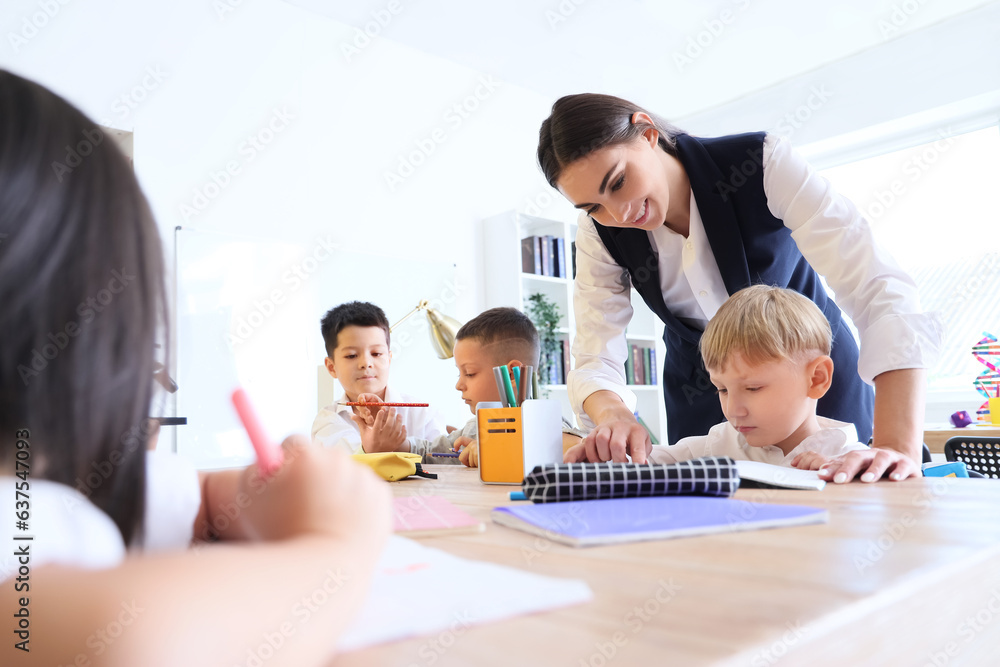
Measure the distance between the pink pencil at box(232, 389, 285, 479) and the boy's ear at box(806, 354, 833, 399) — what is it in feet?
3.57

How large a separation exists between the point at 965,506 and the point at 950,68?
406 centimetres

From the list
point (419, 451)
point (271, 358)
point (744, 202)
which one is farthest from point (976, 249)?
point (271, 358)

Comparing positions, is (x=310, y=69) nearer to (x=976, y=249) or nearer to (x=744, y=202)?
(x=744, y=202)

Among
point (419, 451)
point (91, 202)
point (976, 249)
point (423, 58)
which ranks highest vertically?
point (423, 58)

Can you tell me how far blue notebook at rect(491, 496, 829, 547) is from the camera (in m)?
0.49

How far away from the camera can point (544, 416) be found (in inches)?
38.7
